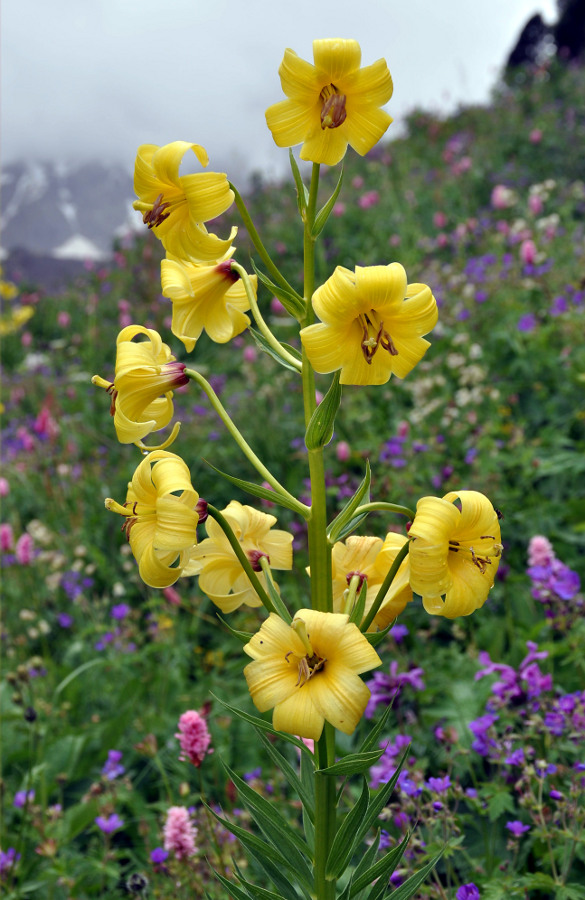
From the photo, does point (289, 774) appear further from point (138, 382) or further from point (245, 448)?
point (138, 382)

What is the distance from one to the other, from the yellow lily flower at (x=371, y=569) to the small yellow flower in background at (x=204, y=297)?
0.45 m

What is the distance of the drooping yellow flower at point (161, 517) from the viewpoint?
42.1 inches

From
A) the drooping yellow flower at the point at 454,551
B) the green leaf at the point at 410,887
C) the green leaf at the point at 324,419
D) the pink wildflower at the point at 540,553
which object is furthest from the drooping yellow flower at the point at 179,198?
the pink wildflower at the point at 540,553

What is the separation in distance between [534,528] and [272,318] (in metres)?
4.15

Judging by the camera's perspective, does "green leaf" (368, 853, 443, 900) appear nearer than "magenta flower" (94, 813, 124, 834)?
Yes

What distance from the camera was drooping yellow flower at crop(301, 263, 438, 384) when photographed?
101 centimetres

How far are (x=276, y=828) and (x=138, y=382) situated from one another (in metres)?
0.80

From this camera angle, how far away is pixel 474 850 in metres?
1.70

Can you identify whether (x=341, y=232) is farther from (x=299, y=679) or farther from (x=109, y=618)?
(x=299, y=679)

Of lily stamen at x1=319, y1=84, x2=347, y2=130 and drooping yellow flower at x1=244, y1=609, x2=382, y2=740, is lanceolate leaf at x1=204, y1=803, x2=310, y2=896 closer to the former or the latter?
drooping yellow flower at x1=244, y1=609, x2=382, y2=740

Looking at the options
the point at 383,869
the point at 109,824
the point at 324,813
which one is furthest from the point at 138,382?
the point at 109,824

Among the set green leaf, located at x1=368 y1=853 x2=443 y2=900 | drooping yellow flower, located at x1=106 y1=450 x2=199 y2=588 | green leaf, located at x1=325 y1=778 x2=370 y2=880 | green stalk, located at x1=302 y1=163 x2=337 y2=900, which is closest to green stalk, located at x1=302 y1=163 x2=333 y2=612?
green stalk, located at x1=302 y1=163 x2=337 y2=900

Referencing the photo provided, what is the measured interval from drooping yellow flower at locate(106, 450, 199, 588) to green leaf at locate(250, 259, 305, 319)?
0.32 m

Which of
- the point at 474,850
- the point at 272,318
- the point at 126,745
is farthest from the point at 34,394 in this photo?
the point at 474,850
